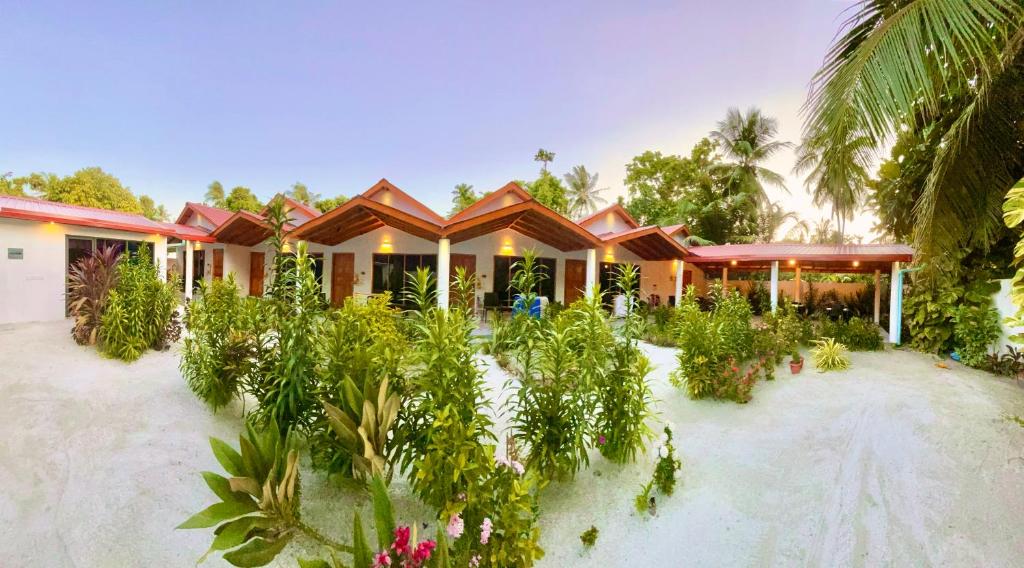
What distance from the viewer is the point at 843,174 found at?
3479mm

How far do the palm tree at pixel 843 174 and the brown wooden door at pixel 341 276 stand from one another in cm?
1299

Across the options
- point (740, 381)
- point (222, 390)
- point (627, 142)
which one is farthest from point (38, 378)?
point (627, 142)

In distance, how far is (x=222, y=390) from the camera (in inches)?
173

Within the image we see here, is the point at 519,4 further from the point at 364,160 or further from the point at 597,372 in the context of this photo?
the point at 364,160

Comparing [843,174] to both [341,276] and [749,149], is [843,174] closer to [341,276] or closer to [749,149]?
[341,276]

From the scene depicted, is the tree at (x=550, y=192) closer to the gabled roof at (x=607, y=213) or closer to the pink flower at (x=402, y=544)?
the gabled roof at (x=607, y=213)

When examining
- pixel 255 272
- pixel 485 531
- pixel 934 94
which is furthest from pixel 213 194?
pixel 934 94

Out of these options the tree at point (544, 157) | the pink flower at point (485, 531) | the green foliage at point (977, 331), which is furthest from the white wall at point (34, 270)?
the tree at point (544, 157)

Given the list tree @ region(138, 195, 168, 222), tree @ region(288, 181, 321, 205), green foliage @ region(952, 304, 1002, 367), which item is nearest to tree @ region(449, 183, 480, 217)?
tree @ region(288, 181, 321, 205)

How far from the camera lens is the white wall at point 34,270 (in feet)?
25.7

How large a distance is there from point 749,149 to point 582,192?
44.1 ft

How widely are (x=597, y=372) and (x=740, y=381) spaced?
3.97m

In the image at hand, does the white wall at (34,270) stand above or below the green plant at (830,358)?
above

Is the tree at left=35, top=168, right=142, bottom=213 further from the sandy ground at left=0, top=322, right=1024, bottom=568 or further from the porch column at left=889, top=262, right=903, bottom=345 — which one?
the porch column at left=889, top=262, right=903, bottom=345
